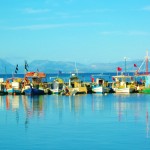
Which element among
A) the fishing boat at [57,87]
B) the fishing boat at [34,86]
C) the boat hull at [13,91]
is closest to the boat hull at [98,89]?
the fishing boat at [57,87]

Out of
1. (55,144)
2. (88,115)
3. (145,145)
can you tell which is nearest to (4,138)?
(55,144)

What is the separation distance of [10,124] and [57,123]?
365 cm

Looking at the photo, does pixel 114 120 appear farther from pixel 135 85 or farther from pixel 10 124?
pixel 135 85

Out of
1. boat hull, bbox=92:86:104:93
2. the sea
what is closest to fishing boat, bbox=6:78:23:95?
boat hull, bbox=92:86:104:93

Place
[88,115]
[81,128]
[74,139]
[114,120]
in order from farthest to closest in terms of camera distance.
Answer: [88,115]
[114,120]
[81,128]
[74,139]

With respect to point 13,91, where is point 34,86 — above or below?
above

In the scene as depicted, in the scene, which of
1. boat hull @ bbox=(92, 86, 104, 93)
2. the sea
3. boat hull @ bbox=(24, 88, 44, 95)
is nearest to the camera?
the sea

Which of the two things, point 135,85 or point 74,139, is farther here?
point 135,85

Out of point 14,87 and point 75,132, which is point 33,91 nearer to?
point 14,87

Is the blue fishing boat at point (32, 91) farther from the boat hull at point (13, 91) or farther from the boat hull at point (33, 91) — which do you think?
the boat hull at point (13, 91)

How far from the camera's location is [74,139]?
32.1m

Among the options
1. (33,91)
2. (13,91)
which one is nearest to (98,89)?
Result: (33,91)

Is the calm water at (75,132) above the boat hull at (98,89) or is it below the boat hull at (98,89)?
below

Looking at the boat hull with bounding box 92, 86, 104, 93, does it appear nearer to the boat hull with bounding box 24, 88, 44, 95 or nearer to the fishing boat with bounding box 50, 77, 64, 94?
the fishing boat with bounding box 50, 77, 64, 94
